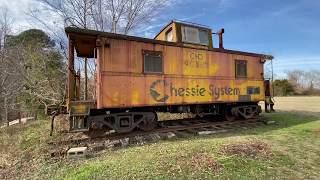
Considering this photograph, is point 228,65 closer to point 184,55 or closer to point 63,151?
point 184,55

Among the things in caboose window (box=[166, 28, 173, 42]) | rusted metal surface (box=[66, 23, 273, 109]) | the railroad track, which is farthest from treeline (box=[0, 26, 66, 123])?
the railroad track

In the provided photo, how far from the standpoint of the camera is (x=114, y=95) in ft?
29.8

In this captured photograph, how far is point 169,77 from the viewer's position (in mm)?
10281

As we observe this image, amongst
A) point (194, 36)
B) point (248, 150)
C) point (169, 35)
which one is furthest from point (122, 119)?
point (194, 36)

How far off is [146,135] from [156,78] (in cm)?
212

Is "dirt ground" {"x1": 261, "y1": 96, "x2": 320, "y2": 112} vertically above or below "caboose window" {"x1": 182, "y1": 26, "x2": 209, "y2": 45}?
below

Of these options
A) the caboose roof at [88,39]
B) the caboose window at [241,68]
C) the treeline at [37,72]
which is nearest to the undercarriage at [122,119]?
the caboose roof at [88,39]

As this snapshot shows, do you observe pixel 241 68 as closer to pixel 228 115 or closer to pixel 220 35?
pixel 220 35

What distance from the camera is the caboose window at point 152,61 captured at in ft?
32.2

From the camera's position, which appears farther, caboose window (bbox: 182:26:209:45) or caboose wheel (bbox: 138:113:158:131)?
caboose window (bbox: 182:26:209:45)

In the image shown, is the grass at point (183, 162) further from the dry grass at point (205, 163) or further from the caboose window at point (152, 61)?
the caboose window at point (152, 61)

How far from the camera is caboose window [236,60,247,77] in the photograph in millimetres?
12766

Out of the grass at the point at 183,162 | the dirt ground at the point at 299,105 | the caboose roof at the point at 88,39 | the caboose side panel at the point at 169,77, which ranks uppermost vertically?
the caboose roof at the point at 88,39

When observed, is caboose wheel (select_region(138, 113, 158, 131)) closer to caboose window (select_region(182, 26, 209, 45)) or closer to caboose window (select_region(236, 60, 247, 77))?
caboose window (select_region(182, 26, 209, 45))
